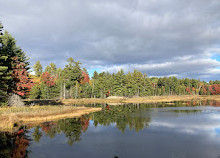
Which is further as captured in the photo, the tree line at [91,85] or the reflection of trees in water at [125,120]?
the tree line at [91,85]

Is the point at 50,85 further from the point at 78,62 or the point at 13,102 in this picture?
the point at 13,102

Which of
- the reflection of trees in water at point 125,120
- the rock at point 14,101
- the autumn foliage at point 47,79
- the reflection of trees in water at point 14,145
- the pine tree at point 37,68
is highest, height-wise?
the pine tree at point 37,68

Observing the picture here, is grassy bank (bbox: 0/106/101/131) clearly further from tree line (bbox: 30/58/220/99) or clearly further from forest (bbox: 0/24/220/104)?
tree line (bbox: 30/58/220/99)

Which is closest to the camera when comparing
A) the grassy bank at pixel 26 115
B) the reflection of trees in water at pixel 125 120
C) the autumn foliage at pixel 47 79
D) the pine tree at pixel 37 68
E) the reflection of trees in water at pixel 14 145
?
the reflection of trees in water at pixel 14 145

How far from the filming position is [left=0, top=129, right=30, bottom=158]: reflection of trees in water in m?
13.6

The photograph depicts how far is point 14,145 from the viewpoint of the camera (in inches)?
624

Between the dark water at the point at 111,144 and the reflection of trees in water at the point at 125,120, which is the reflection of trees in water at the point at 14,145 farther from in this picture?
the reflection of trees in water at the point at 125,120

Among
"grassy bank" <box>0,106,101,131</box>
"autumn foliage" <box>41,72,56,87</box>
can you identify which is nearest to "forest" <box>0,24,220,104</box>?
"autumn foliage" <box>41,72,56,87</box>

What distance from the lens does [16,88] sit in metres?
34.7

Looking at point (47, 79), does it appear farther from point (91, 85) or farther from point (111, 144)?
point (111, 144)

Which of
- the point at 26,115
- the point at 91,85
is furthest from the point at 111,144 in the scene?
the point at 91,85

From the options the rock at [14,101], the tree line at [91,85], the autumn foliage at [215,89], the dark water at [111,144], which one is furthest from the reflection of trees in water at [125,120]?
the autumn foliage at [215,89]

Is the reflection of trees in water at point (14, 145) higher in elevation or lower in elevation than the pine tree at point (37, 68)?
lower

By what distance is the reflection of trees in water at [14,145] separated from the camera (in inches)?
537
